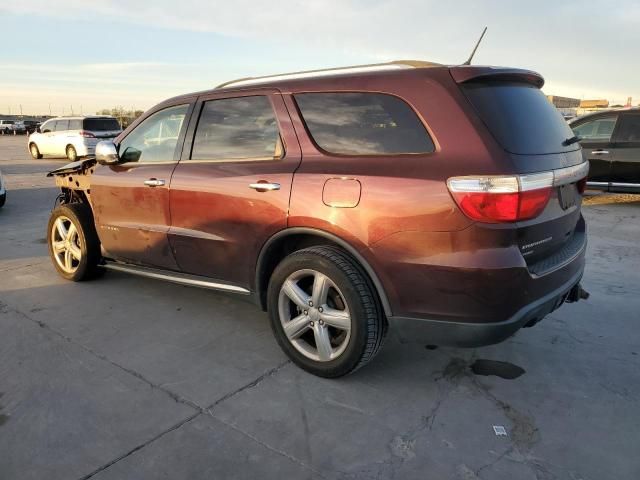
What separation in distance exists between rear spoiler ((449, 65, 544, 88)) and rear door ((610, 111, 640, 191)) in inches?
275

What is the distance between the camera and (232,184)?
3.27 m

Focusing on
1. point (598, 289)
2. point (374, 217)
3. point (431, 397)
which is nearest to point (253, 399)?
point (431, 397)

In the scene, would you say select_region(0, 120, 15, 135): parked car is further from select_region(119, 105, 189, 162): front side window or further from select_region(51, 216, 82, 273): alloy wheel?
select_region(119, 105, 189, 162): front side window

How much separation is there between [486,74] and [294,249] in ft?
5.00

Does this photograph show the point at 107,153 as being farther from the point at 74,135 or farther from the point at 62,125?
the point at 62,125

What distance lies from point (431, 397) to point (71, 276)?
3.59m

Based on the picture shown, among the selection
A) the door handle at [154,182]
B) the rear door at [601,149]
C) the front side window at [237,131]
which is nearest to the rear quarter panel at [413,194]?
the front side window at [237,131]

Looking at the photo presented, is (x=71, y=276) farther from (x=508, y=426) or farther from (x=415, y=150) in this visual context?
(x=508, y=426)

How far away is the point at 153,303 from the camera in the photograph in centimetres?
421

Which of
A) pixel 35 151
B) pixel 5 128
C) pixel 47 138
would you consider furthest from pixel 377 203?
pixel 5 128

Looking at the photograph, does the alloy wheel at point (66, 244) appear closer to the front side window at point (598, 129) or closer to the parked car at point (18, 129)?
the front side window at point (598, 129)

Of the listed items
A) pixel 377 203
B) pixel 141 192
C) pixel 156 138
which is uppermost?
pixel 156 138

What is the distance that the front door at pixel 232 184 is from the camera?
309 cm

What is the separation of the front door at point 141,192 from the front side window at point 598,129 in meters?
7.74
